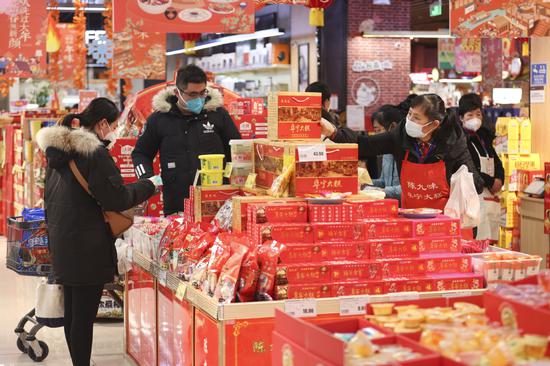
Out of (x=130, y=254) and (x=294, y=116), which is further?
(x=130, y=254)

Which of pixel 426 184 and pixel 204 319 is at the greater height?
pixel 426 184

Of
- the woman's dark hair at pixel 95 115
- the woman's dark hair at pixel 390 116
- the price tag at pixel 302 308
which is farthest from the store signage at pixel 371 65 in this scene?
the price tag at pixel 302 308

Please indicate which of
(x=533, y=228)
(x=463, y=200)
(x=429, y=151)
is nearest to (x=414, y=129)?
(x=429, y=151)

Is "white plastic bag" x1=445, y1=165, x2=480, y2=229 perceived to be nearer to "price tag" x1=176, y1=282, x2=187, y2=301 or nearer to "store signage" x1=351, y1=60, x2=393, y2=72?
"price tag" x1=176, y1=282, x2=187, y2=301

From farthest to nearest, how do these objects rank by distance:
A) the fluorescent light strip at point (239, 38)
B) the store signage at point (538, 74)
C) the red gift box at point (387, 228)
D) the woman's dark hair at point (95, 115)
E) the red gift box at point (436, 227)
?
the fluorescent light strip at point (239, 38) → the store signage at point (538, 74) → the woman's dark hair at point (95, 115) → the red gift box at point (436, 227) → the red gift box at point (387, 228)

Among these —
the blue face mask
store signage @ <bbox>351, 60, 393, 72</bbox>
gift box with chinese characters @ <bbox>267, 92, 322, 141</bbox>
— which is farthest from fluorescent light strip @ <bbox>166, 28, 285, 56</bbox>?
gift box with chinese characters @ <bbox>267, 92, 322, 141</bbox>

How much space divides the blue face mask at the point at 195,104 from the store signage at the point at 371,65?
418 inches

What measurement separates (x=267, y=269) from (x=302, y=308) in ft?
0.79

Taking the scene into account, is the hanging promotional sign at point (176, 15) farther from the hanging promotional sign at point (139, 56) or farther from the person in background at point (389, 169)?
the hanging promotional sign at point (139, 56)

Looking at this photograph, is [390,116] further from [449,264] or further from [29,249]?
[29,249]

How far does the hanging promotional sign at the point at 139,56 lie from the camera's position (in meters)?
11.9

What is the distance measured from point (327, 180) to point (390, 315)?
1723 mm

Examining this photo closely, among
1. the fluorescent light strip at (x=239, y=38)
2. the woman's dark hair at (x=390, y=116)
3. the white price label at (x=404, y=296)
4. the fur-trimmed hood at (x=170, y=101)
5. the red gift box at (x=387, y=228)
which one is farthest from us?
the fluorescent light strip at (x=239, y=38)

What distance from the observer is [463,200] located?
5.34m
